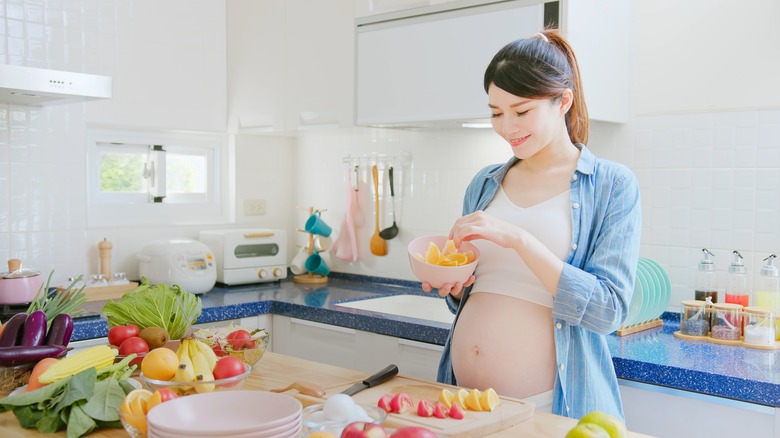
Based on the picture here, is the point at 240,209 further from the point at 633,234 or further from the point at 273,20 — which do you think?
the point at 633,234

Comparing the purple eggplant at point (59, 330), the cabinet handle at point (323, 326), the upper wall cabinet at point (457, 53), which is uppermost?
the upper wall cabinet at point (457, 53)

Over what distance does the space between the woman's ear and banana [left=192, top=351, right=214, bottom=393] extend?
0.95 m

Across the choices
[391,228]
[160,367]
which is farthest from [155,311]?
[391,228]

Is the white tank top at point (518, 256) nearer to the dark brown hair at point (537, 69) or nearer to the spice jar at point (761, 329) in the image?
the dark brown hair at point (537, 69)

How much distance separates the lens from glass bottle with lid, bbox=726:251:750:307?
245 cm

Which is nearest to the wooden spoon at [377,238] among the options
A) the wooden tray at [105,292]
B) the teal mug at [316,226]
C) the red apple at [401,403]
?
the teal mug at [316,226]

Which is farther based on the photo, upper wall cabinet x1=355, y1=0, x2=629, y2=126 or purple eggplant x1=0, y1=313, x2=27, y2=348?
upper wall cabinet x1=355, y1=0, x2=629, y2=126

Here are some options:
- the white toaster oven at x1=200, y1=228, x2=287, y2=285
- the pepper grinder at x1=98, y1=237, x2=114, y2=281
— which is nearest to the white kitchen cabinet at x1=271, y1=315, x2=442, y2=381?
the white toaster oven at x1=200, y1=228, x2=287, y2=285

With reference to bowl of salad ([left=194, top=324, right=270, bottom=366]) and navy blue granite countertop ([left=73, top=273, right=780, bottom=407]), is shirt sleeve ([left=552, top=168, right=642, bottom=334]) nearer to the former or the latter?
navy blue granite countertop ([left=73, top=273, right=780, bottom=407])

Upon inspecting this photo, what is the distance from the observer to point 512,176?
1.93 m

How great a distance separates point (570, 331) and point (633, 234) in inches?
10.3

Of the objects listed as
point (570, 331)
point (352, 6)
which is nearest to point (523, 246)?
point (570, 331)

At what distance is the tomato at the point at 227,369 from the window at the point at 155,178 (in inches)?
82.1

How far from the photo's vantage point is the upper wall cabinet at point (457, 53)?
2564mm
